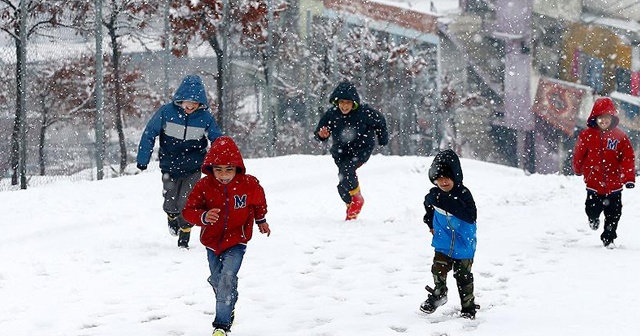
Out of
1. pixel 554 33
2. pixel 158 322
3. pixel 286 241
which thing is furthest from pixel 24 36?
pixel 554 33

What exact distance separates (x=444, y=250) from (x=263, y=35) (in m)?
21.7

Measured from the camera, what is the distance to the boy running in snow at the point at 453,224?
5.14 meters

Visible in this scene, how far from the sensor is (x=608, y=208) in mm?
8039

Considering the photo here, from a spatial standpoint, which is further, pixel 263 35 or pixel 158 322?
pixel 263 35

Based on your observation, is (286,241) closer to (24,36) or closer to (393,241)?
(393,241)

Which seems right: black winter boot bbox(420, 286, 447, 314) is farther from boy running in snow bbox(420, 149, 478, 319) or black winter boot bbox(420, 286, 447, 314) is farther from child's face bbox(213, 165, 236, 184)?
child's face bbox(213, 165, 236, 184)

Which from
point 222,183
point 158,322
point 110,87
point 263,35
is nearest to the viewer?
point 222,183

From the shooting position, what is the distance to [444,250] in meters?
5.27

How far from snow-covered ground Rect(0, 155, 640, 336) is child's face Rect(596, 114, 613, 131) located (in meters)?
1.31

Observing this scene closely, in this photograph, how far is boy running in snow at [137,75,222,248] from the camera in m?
7.50

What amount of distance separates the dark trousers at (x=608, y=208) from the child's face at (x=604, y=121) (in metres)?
0.73

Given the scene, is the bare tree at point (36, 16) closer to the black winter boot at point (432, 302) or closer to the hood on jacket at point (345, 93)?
the hood on jacket at point (345, 93)

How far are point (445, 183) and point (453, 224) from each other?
30 centimetres

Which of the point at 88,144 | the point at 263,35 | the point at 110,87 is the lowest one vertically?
the point at 88,144
